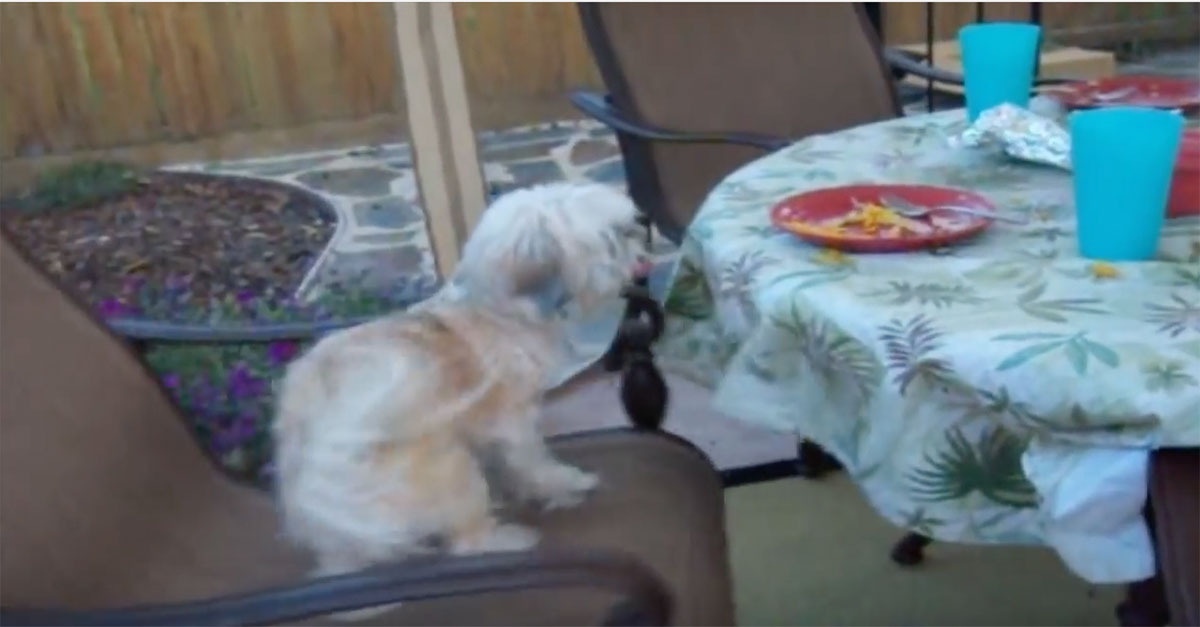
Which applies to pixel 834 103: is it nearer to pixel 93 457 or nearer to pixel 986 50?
pixel 986 50

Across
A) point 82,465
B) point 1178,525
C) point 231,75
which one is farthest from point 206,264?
point 1178,525

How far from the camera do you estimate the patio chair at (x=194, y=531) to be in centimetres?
100

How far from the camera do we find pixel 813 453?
2.27 m

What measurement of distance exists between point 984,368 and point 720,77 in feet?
5.79

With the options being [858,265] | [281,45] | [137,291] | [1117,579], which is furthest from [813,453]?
[281,45]

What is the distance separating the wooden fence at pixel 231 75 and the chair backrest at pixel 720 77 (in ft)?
4.35

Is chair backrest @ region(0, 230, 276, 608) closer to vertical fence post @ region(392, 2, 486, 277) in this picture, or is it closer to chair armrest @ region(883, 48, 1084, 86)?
vertical fence post @ region(392, 2, 486, 277)

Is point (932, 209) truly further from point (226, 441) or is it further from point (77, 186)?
point (77, 186)

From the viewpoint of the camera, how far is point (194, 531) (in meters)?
1.45

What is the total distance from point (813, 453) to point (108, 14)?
2.64 metres

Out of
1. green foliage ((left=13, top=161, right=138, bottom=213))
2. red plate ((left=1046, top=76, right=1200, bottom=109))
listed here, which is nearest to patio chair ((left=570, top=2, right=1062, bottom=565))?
red plate ((left=1046, top=76, right=1200, bottom=109))

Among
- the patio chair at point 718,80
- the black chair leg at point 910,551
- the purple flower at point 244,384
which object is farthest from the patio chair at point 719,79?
the purple flower at point 244,384

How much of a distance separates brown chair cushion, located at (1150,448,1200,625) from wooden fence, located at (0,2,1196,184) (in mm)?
3089

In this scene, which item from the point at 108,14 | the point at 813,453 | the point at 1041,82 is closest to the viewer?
the point at 1041,82
